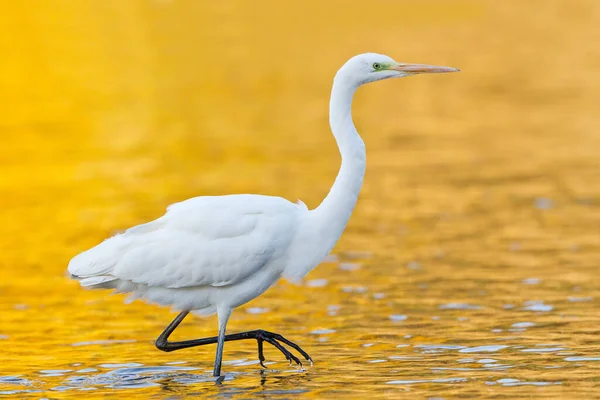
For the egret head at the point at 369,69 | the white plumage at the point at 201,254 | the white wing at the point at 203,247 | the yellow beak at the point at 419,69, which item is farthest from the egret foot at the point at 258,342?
the yellow beak at the point at 419,69

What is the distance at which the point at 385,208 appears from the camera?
742 inches

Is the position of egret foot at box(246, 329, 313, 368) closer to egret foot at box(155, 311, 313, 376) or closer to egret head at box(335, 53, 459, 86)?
egret foot at box(155, 311, 313, 376)

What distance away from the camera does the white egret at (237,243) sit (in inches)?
423

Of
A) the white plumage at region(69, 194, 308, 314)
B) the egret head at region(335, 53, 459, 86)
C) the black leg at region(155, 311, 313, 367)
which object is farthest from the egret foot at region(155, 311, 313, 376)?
the egret head at region(335, 53, 459, 86)

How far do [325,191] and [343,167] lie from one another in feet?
30.2

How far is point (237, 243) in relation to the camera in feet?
35.3

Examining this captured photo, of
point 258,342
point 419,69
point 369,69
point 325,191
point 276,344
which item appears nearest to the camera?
point 419,69

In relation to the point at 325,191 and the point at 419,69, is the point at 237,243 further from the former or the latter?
the point at 325,191

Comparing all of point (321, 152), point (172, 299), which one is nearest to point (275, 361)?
point (172, 299)

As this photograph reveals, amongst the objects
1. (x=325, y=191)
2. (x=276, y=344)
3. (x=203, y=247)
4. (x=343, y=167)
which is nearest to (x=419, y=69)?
(x=343, y=167)

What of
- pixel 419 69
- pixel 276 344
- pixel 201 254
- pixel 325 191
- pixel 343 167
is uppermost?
pixel 325 191

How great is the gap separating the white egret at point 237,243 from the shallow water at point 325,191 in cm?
78

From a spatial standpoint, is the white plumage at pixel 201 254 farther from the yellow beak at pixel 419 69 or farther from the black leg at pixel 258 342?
the yellow beak at pixel 419 69

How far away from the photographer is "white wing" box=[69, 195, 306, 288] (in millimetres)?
10742
